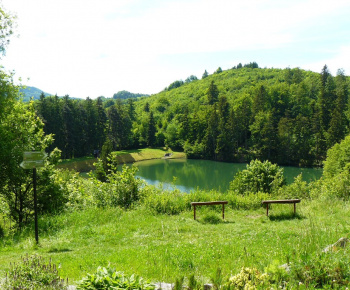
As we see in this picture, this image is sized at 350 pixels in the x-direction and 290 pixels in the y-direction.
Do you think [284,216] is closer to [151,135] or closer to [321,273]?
[321,273]

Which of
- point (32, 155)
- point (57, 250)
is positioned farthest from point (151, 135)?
point (57, 250)

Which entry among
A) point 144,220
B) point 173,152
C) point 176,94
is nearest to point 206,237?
point 144,220

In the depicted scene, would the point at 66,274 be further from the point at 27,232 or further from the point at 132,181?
the point at 132,181

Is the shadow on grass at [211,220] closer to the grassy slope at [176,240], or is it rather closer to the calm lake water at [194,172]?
the grassy slope at [176,240]

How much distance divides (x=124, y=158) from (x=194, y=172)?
1922cm

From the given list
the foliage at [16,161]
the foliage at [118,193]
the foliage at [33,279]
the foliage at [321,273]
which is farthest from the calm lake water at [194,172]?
the foliage at [321,273]

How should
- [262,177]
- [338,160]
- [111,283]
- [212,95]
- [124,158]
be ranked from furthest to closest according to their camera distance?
[212,95], [124,158], [338,160], [262,177], [111,283]

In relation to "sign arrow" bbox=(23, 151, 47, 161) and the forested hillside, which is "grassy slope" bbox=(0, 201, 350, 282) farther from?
the forested hillside

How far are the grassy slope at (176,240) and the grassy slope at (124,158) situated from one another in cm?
4838

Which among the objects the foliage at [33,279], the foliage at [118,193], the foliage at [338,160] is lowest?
the foliage at [338,160]

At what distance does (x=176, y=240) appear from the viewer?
7695 mm

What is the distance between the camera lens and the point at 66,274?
5145 millimetres

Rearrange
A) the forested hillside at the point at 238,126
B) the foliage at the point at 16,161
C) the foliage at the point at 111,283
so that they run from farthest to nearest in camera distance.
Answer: the forested hillside at the point at 238,126 < the foliage at the point at 16,161 < the foliage at the point at 111,283

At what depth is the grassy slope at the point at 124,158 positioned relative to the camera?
56188mm
